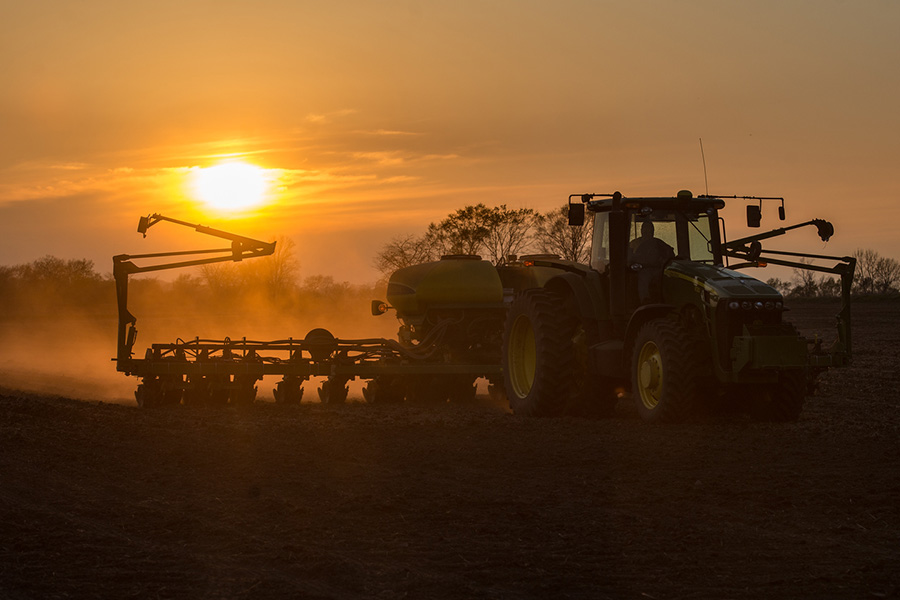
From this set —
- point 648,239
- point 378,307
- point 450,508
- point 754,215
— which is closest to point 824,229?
point 754,215

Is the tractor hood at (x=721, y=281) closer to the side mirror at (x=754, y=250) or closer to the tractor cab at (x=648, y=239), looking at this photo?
the tractor cab at (x=648, y=239)

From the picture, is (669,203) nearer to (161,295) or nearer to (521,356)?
(521,356)

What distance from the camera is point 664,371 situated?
1110 cm

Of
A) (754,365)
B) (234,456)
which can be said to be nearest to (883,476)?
(754,365)

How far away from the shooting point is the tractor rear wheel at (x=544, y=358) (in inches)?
501

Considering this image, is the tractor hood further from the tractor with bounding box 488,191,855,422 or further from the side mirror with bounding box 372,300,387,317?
the side mirror with bounding box 372,300,387,317

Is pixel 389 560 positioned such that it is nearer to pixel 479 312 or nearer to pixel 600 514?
pixel 600 514

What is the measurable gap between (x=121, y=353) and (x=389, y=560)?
11270 mm

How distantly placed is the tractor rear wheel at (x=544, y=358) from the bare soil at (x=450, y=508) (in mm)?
309

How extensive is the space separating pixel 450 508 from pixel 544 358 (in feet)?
17.8

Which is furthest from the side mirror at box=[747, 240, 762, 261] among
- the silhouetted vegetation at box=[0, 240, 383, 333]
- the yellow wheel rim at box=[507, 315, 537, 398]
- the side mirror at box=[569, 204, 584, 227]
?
the silhouetted vegetation at box=[0, 240, 383, 333]

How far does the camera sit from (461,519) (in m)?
7.11

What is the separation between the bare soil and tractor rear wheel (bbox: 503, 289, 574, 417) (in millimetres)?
309

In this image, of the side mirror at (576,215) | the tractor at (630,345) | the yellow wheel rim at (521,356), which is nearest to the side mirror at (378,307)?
the tractor at (630,345)
